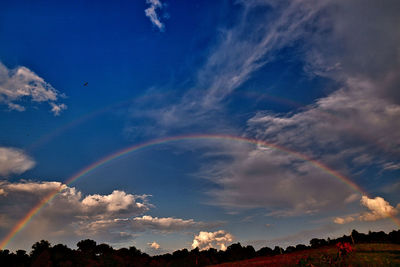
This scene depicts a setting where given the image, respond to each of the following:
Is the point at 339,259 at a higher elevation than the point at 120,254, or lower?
lower

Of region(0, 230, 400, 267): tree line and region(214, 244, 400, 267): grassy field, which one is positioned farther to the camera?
region(0, 230, 400, 267): tree line

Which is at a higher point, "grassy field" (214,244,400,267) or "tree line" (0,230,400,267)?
"tree line" (0,230,400,267)

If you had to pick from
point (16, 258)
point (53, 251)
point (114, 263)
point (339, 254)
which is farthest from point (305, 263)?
point (16, 258)

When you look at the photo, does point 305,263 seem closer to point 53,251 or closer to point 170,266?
point 53,251

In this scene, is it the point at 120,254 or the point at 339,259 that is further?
the point at 120,254

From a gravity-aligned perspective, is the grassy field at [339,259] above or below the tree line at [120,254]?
below

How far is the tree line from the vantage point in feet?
254

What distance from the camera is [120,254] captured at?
122312 millimetres

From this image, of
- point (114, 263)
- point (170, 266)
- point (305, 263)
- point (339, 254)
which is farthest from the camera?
point (170, 266)

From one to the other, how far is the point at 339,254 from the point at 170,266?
117 m

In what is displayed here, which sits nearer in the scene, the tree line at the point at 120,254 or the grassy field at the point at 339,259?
the grassy field at the point at 339,259

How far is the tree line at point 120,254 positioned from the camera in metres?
77.5

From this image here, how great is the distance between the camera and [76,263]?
81.9m

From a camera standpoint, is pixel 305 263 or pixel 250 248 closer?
pixel 305 263
